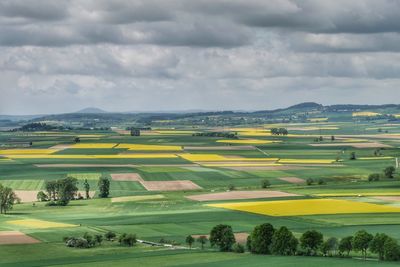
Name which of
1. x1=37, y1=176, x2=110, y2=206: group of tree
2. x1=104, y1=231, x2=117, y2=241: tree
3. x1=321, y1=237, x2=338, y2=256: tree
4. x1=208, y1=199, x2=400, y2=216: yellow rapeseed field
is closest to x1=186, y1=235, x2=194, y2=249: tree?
x1=104, y1=231, x2=117, y2=241: tree

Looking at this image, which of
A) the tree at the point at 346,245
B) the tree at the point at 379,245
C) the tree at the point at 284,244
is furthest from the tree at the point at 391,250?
the tree at the point at 284,244

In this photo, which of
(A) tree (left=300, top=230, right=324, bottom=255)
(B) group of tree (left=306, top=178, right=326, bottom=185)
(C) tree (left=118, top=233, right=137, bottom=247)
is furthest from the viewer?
(B) group of tree (left=306, top=178, right=326, bottom=185)

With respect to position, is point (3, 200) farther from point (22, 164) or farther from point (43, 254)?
point (22, 164)

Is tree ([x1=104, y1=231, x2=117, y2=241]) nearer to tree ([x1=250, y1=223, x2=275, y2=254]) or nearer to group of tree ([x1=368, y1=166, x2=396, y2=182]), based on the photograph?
tree ([x1=250, y1=223, x2=275, y2=254])

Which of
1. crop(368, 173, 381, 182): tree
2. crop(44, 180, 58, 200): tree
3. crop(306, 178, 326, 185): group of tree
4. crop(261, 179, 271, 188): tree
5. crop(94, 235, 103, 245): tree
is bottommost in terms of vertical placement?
crop(94, 235, 103, 245): tree

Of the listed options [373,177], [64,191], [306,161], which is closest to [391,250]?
[64,191]

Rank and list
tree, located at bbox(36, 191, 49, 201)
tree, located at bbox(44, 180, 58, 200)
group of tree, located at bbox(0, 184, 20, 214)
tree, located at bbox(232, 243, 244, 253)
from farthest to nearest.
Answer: tree, located at bbox(44, 180, 58, 200) < tree, located at bbox(36, 191, 49, 201) < group of tree, located at bbox(0, 184, 20, 214) < tree, located at bbox(232, 243, 244, 253)

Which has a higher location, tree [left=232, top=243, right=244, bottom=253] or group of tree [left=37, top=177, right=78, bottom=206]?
group of tree [left=37, top=177, right=78, bottom=206]

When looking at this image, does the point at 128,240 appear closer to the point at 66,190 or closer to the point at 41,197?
the point at 66,190
